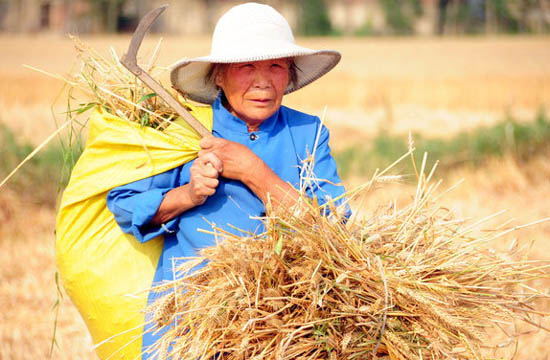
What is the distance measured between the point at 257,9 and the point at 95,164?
82 centimetres

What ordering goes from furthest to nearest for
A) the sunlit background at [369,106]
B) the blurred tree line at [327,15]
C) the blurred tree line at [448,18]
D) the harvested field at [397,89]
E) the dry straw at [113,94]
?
the blurred tree line at [448,18]
the blurred tree line at [327,15]
the harvested field at [397,89]
the sunlit background at [369,106]
the dry straw at [113,94]

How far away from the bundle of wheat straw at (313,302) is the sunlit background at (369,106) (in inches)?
17.1

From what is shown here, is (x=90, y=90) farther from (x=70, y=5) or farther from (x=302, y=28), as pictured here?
(x=302, y=28)

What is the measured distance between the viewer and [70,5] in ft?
124

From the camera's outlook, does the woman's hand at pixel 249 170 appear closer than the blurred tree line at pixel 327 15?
Yes

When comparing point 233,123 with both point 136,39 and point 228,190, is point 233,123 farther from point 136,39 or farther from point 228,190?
point 136,39

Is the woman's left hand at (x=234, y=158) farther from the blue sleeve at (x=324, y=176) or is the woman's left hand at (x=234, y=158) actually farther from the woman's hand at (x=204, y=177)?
the blue sleeve at (x=324, y=176)

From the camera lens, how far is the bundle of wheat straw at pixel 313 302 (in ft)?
6.54

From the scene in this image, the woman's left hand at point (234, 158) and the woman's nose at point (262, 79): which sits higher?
the woman's nose at point (262, 79)

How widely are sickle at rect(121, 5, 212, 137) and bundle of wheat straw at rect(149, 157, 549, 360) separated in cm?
48

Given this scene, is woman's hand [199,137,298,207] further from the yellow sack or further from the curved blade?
the curved blade

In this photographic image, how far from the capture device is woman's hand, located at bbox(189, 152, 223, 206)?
227cm

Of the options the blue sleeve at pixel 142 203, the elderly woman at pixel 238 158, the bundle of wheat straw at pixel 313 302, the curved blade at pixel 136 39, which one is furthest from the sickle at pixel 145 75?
the bundle of wheat straw at pixel 313 302

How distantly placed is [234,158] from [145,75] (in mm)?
462
